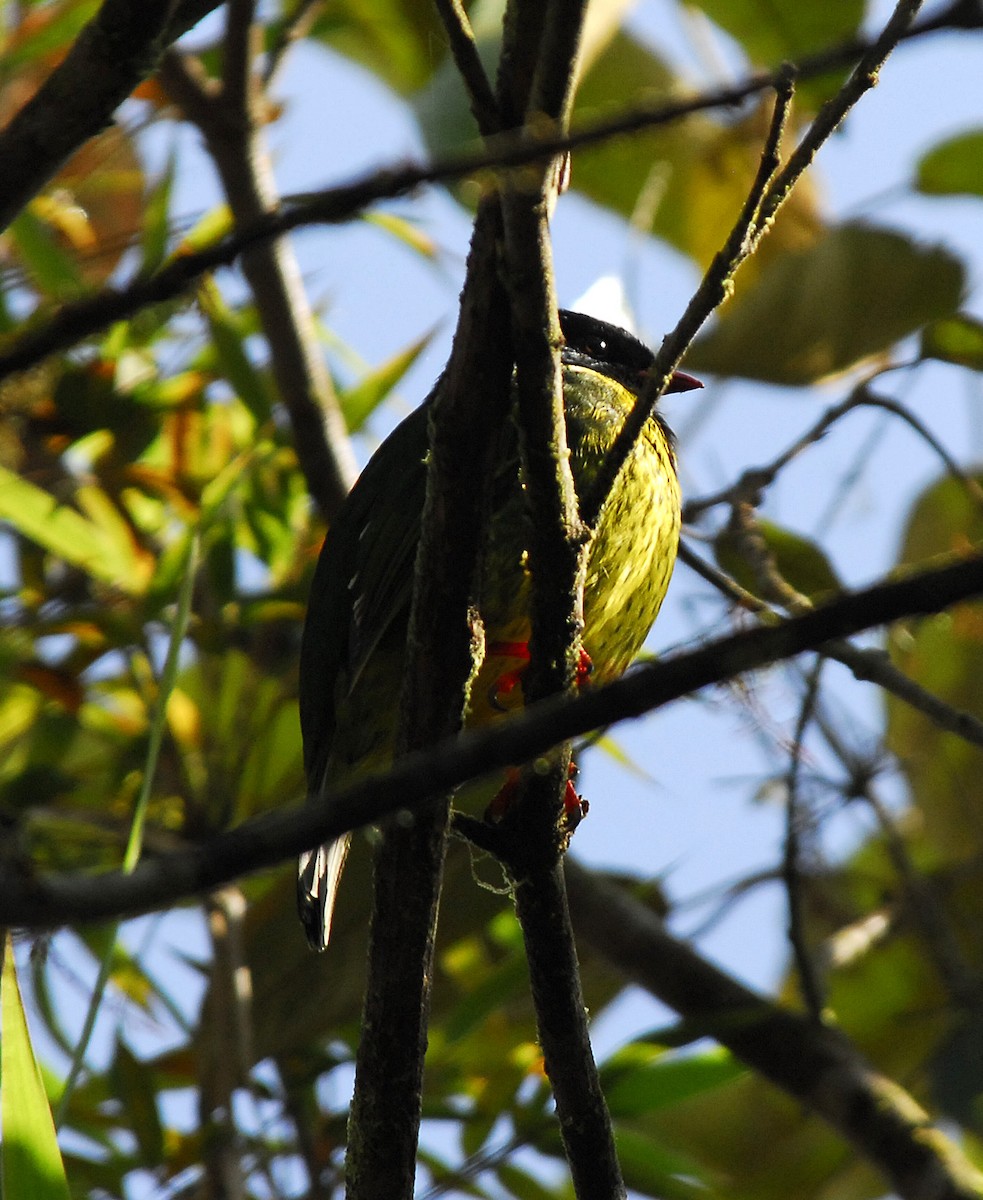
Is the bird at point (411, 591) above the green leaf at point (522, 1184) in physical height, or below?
above

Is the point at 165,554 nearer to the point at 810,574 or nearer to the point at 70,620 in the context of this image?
the point at 70,620

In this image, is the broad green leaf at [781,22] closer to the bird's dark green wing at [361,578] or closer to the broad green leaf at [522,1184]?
the bird's dark green wing at [361,578]

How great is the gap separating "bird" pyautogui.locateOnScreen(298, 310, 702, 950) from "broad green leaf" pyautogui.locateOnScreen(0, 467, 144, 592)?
0.66m

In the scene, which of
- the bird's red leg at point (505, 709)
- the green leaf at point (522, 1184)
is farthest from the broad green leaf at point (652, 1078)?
the bird's red leg at point (505, 709)

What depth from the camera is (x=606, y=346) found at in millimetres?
2996

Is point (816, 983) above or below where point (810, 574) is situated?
below

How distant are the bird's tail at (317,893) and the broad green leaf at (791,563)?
0.87 meters

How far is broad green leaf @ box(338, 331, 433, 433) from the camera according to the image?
3502 millimetres

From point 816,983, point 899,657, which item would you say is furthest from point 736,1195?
point 899,657

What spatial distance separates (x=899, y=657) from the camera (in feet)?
12.2

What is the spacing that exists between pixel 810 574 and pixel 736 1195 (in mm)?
1573

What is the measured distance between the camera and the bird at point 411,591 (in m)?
2.29

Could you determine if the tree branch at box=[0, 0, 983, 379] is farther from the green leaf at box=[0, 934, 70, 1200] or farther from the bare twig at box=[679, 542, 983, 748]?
the bare twig at box=[679, 542, 983, 748]

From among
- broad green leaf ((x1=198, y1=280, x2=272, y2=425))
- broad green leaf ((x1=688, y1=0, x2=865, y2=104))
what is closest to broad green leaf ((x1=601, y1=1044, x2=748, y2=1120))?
broad green leaf ((x1=198, y1=280, x2=272, y2=425))
